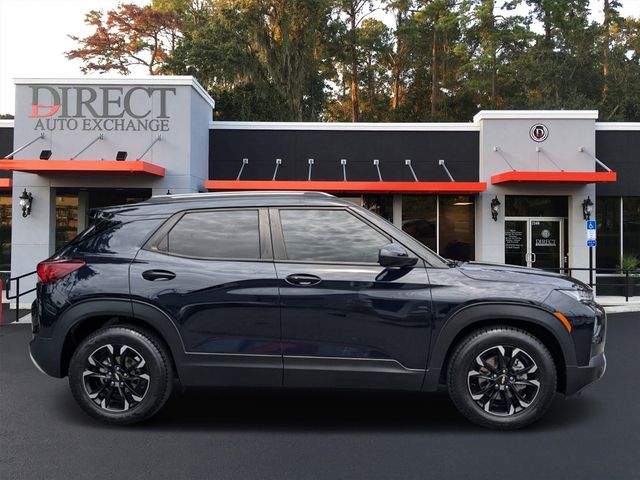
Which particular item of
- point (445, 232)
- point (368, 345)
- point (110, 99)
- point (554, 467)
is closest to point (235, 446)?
point (368, 345)

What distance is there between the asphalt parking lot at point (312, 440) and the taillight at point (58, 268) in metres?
1.26

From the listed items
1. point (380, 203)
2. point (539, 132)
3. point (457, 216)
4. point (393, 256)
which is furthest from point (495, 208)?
point (393, 256)

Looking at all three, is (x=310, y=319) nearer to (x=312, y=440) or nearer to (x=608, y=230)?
(x=312, y=440)

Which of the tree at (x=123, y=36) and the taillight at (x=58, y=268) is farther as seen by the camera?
the tree at (x=123, y=36)

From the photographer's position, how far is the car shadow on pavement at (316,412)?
5.03 meters

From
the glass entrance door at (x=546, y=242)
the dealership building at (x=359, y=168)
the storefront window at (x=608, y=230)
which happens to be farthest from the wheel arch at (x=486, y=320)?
the storefront window at (x=608, y=230)

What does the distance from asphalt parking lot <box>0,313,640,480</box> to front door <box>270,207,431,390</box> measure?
0.51 m

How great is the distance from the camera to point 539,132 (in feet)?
57.4

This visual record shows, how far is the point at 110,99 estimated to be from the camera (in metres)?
15.4

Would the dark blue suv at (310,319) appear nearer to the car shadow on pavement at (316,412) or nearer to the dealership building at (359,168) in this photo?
the car shadow on pavement at (316,412)

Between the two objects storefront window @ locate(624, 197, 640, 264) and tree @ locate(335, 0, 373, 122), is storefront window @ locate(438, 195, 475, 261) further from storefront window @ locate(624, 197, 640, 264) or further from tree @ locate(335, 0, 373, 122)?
tree @ locate(335, 0, 373, 122)

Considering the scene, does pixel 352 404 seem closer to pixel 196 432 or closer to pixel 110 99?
pixel 196 432

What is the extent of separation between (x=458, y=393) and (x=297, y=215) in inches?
77.5

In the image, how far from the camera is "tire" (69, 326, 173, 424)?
4.90 meters
